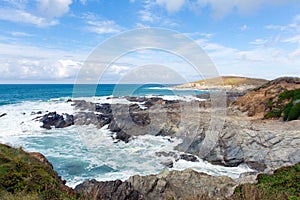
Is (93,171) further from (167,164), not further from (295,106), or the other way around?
(295,106)

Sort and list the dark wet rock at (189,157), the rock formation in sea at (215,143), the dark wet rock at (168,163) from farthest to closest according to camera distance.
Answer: the dark wet rock at (189,157) < the dark wet rock at (168,163) < the rock formation in sea at (215,143)

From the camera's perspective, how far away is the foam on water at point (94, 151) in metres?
12.7

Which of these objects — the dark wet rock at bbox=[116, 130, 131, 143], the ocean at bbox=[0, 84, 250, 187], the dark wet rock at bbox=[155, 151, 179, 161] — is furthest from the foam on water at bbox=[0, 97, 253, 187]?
the dark wet rock at bbox=[116, 130, 131, 143]

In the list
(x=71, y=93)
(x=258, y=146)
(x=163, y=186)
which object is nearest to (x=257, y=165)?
(x=258, y=146)

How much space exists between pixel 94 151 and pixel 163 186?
877cm

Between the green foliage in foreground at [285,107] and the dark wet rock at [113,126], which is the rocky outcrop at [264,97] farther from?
the dark wet rock at [113,126]

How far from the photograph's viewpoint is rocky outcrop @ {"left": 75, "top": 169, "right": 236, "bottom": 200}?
884 centimetres

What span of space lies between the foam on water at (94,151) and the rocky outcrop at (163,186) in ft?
8.56

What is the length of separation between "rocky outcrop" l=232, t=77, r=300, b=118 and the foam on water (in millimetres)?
9617

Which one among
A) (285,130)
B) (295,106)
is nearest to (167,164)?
(285,130)

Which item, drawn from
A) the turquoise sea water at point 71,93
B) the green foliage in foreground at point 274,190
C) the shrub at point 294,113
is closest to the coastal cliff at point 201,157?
the green foliage in foreground at point 274,190

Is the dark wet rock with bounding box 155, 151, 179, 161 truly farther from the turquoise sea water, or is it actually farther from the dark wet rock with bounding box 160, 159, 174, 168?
the turquoise sea water

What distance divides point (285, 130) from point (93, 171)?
11.9m

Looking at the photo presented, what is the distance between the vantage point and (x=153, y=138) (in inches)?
769
